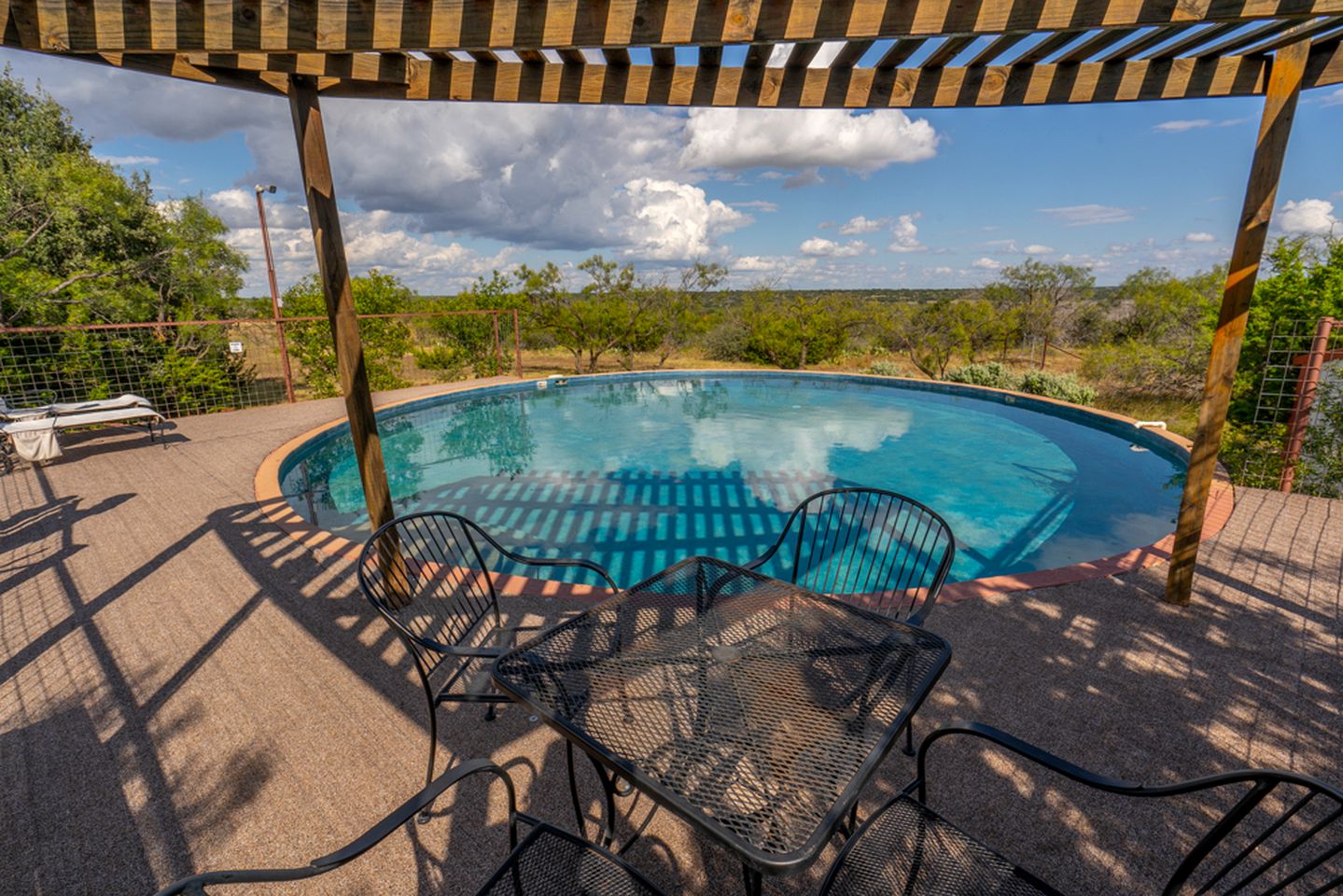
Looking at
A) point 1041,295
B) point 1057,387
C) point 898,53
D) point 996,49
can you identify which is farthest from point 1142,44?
point 1041,295

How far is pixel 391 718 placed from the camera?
2246 mm

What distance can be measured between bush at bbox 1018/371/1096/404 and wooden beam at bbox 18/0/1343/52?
30.5 feet

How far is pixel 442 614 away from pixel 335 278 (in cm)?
171

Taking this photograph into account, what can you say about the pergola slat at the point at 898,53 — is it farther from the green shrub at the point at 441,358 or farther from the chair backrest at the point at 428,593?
the green shrub at the point at 441,358

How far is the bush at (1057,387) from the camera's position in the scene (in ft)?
32.0

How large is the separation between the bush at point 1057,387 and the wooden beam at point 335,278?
34.3ft

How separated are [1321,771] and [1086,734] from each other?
686mm

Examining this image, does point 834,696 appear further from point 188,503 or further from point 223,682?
point 188,503

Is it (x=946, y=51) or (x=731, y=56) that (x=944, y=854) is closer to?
(x=946, y=51)

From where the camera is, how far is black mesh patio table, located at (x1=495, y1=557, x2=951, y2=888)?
3.86 feet

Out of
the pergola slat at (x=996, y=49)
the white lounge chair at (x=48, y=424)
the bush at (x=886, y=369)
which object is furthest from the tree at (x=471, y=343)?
the pergola slat at (x=996, y=49)

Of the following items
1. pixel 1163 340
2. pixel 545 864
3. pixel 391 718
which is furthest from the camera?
pixel 1163 340

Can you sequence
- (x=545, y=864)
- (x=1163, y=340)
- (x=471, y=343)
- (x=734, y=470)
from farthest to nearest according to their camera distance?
(x=471, y=343) < (x=1163, y=340) < (x=734, y=470) < (x=545, y=864)

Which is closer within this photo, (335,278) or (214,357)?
(335,278)
